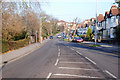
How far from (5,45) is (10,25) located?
434 cm

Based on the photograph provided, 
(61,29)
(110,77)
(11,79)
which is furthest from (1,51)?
(61,29)

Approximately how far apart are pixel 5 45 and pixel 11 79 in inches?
487

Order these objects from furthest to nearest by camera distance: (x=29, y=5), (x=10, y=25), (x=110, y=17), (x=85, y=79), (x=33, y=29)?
(x=110, y=17)
(x=33, y=29)
(x=10, y=25)
(x=29, y=5)
(x=85, y=79)

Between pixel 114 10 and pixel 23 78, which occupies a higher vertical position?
pixel 114 10

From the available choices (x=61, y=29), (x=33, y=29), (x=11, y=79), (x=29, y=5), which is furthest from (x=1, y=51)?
(x=61, y=29)

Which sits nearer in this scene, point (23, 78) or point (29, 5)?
point (23, 78)

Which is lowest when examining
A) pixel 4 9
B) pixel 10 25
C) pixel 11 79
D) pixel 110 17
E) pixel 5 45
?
pixel 11 79

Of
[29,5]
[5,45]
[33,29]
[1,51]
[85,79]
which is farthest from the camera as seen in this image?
[33,29]

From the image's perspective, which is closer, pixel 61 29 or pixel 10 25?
pixel 10 25

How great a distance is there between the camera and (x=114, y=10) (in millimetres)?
43188

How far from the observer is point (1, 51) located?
16.9m

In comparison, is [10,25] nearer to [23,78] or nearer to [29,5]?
[29,5]

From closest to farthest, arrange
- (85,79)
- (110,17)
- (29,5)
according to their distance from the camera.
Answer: (85,79) → (29,5) → (110,17)

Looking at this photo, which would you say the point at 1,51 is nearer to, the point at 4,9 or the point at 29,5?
the point at 4,9
